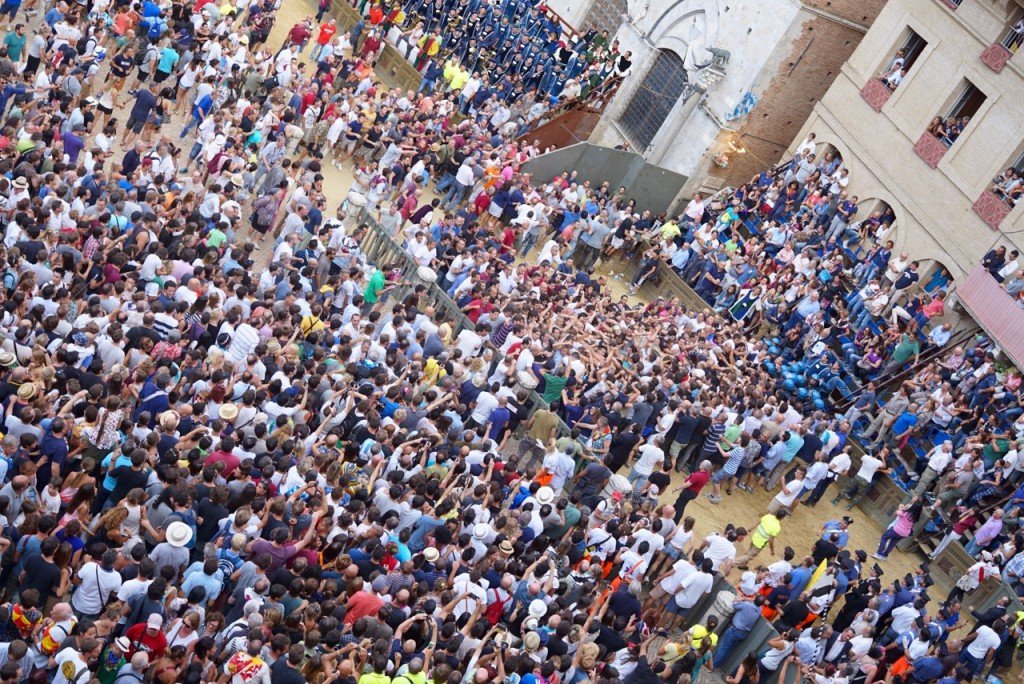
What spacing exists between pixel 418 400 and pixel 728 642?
223 inches

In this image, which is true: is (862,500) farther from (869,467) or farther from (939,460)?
(939,460)

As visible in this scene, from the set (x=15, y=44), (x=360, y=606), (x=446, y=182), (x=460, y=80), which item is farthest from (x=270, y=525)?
(x=460, y=80)

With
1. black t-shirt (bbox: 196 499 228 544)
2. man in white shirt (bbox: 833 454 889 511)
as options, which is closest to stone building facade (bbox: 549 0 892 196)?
man in white shirt (bbox: 833 454 889 511)

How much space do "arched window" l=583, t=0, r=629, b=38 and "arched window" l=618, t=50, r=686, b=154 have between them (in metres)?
3.09

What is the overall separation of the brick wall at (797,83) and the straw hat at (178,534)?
2491 cm

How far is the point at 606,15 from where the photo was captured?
40.1 meters

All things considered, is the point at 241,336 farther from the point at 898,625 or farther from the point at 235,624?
the point at 898,625

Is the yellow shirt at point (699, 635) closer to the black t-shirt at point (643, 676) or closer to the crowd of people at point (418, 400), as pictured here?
the crowd of people at point (418, 400)

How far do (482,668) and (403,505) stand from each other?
2622 millimetres

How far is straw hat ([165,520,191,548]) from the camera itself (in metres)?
12.3

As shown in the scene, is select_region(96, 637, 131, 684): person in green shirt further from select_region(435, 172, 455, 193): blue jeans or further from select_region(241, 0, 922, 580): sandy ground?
select_region(435, 172, 455, 193): blue jeans

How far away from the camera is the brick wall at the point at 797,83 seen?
1305 inches

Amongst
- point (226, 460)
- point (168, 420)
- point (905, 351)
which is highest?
point (905, 351)

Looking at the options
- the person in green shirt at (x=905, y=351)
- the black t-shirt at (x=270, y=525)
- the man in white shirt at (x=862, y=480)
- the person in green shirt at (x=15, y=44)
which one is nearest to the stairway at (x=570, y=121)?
the person in green shirt at (x=905, y=351)
